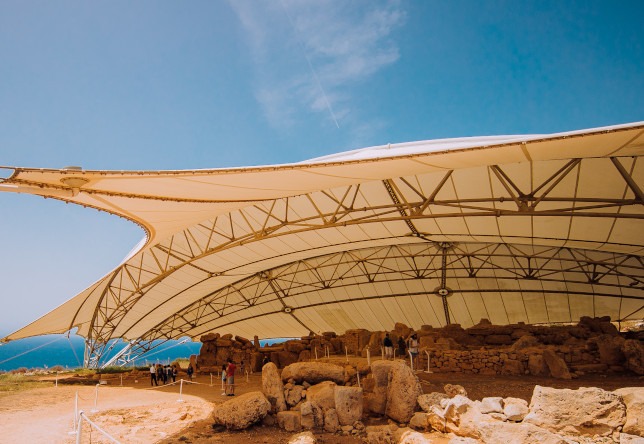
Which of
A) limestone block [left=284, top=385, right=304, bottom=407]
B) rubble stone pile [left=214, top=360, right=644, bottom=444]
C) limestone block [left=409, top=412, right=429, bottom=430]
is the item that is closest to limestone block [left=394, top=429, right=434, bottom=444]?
rubble stone pile [left=214, top=360, right=644, bottom=444]

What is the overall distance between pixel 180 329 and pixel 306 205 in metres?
16.4

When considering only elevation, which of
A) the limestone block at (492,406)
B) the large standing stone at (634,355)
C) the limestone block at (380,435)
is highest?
the large standing stone at (634,355)

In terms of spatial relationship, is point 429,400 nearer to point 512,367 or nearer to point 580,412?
point 580,412

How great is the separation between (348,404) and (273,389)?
84.1 inches

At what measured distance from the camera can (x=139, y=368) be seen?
Answer: 1064 inches

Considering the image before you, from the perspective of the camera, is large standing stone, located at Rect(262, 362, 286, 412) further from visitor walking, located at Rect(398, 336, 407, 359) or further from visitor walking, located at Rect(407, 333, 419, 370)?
visitor walking, located at Rect(398, 336, 407, 359)

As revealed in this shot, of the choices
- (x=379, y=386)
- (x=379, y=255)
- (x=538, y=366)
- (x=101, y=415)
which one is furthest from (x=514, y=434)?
(x=379, y=255)

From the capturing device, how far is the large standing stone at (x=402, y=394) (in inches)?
408

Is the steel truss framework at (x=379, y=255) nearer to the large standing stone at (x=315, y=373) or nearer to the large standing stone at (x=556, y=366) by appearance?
the large standing stone at (x=556, y=366)

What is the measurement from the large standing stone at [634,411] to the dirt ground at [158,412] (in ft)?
10.8

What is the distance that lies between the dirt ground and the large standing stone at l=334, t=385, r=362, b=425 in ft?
1.69

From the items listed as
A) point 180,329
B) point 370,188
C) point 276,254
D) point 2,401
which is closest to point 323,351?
point 276,254

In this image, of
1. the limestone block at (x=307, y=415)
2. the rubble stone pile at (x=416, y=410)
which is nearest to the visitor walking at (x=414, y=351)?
the rubble stone pile at (x=416, y=410)

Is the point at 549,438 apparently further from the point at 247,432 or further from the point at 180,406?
the point at 180,406
